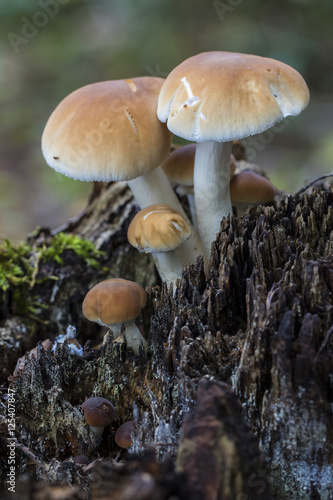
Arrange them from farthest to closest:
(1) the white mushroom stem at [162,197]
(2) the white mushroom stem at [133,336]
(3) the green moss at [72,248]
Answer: (3) the green moss at [72,248] < (1) the white mushroom stem at [162,197] < (2) the white mushroom stem at [133,336]

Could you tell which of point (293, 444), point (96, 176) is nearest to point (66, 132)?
point (96, 176)

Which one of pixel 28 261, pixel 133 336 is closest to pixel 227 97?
pixel 133 336

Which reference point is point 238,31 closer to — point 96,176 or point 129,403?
point 96,176

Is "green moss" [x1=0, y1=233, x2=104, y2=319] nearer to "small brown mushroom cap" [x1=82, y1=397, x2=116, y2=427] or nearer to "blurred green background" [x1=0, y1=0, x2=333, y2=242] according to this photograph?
"small brown mushroom cap" [x1=82, y1=397, x2=116, y2=427]

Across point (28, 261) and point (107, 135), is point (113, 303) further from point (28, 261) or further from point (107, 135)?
point (28, 261)

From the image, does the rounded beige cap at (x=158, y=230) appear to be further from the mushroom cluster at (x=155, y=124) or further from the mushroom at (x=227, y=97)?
the mushroom at (x=227, y=97)

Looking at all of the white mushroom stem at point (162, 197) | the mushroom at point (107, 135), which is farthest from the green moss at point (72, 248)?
the mushroom at point (107, 135)
